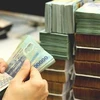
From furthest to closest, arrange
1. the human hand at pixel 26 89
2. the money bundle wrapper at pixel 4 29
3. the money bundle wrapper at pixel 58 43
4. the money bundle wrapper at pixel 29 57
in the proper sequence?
the money bundle wrapper at pixel 4 29
the money bundle wrapper at pixel 58 43
the money bundle wrapper at pixel 29 57
the human hand at pixel 26 89

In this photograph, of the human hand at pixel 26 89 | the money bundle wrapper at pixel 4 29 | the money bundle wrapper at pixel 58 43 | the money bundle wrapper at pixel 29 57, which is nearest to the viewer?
the human hand at pixel 26 89

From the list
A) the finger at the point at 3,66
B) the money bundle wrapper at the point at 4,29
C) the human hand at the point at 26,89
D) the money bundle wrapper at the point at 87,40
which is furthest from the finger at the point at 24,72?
the money bundle wrapper at the point at 4,29

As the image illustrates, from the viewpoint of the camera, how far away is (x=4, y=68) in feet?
2.68

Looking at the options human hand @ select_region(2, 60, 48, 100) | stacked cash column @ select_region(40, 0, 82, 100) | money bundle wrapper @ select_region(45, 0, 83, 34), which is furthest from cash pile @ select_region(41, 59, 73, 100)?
human hand @ select_region(2, 60, 48, 100)

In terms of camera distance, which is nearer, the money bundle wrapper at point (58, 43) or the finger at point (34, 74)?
the finger at point (34, 74)

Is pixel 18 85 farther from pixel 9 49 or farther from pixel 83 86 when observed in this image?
pixel 9 49

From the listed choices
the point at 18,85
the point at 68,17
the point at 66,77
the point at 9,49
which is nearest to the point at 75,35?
the point at 68,17

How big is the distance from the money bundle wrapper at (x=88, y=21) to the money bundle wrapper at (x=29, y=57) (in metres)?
0.15

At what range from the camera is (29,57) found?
783 millimetres

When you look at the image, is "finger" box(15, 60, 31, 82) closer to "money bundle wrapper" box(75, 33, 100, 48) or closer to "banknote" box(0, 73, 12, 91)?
"banknote" box(0, 73, 12, 91)

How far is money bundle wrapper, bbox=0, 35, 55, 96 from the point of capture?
769mm

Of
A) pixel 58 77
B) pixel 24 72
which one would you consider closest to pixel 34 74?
pixel 24 72

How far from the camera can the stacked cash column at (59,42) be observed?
86 cm

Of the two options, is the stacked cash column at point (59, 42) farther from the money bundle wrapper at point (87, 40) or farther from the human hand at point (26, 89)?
the human hand at point (26, 89)
